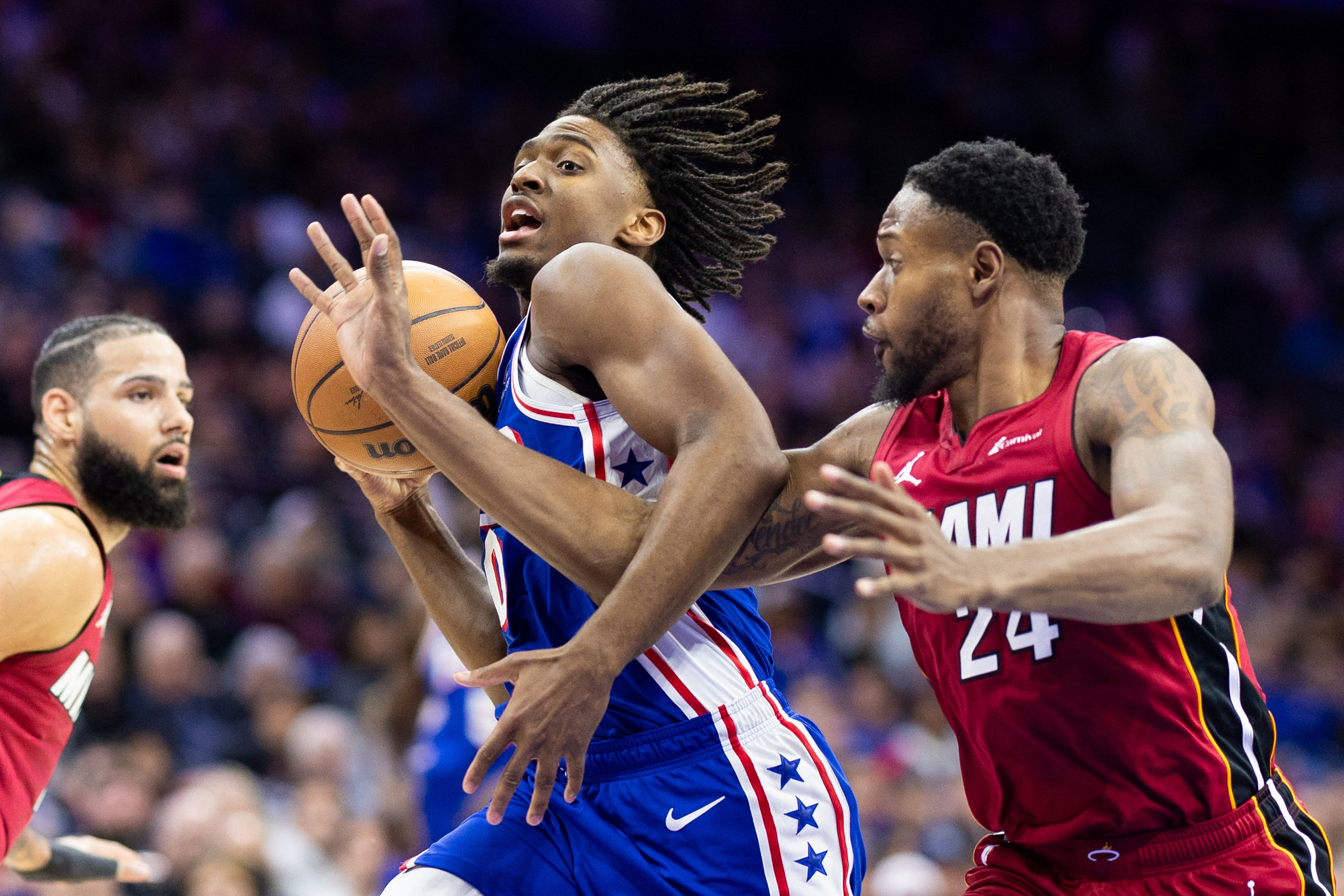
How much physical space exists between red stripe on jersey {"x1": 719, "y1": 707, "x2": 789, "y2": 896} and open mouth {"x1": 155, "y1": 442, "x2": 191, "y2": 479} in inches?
89.3

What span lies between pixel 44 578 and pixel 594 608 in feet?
5.57

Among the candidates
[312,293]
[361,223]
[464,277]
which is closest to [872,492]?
[361,223]

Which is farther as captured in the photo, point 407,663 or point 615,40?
point 615,40

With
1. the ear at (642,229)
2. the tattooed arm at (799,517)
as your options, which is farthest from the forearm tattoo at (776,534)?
the ear at (642,229)

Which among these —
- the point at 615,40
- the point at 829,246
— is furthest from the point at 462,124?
the point at 829,246

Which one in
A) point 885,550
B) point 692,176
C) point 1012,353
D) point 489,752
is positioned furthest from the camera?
point 692,176

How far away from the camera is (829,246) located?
13203 millimetres

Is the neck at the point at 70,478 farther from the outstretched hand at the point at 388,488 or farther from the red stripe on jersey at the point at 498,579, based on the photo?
the red stripe on jersey at the point at 498,579

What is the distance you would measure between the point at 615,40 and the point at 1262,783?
12915 millimetres

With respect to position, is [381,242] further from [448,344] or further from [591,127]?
[591,127]

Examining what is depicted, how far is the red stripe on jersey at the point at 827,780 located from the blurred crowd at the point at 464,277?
10.1ft

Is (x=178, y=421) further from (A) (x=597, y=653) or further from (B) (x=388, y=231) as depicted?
(A) (x=597, y=653)

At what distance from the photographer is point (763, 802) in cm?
295

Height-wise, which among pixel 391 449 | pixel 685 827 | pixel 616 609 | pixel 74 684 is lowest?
pixel 74 684
